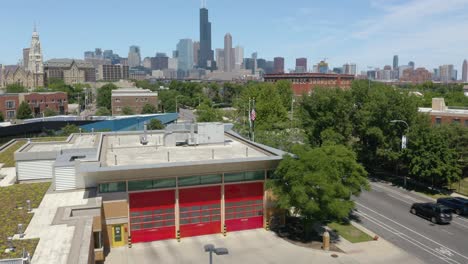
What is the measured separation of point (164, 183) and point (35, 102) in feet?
323

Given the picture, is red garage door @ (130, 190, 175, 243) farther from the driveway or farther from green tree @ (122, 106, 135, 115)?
green tree @ (122, 106, 135, 115)

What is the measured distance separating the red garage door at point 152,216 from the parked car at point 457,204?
24828 mm

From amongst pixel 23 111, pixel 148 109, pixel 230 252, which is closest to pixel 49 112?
pixel 23 111

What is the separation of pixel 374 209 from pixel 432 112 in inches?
1540

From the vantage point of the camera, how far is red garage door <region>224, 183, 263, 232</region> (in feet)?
102

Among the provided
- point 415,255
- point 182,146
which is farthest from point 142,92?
point 415,255

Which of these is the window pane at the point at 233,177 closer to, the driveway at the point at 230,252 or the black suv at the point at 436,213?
the driveway at the point at 230,252

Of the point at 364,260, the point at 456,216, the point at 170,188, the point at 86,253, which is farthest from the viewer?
the point at 456,216

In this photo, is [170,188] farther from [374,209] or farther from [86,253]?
[374,209]

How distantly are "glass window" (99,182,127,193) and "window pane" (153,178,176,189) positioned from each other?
2.15m

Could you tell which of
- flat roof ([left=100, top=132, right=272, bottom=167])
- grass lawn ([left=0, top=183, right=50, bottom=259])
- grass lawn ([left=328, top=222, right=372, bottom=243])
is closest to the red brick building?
flat roof ([left=100, top=132, right=272, bottom=167])

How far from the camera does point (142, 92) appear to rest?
124 m

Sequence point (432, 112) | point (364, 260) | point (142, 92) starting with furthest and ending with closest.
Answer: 1. point (142, 92)
2. point (432, 112)
3. point (364, 260)

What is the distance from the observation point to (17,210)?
1023 inches
